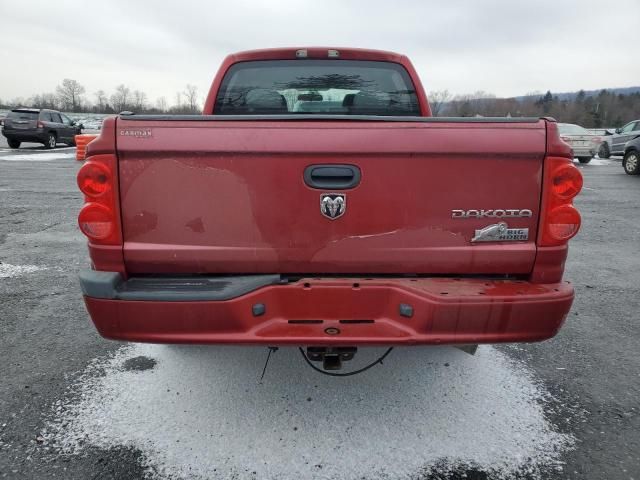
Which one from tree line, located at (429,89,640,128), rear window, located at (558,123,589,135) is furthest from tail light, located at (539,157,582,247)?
tree line, located at (429,89,640,128)

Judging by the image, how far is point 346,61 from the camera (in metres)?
3.66

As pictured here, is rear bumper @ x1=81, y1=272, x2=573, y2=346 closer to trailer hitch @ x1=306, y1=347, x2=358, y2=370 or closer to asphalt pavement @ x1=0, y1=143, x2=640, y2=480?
trailer hitch @ x1=306, y1=347, x2=358, y2=370

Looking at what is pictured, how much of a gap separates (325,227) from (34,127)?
23.7 metres

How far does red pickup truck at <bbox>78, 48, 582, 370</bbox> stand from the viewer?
6.73ft

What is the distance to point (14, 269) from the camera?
4.96 m

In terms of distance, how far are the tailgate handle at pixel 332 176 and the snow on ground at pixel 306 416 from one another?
1.27 metres

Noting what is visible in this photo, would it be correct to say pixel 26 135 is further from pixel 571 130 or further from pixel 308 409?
pixel 571 130

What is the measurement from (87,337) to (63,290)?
3.89 feet

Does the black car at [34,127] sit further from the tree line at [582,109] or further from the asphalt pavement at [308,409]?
the tree line at [582,109]

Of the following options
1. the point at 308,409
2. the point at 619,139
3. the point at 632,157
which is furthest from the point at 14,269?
the point at 619,139

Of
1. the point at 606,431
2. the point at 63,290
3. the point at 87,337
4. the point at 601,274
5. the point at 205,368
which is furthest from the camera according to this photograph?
the point at 601,274

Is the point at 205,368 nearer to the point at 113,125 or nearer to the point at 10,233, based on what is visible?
the point at 113,125

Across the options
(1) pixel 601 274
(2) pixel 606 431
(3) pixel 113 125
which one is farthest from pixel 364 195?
(1) pixel 601 274

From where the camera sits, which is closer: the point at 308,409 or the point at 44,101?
the point at 308,409
